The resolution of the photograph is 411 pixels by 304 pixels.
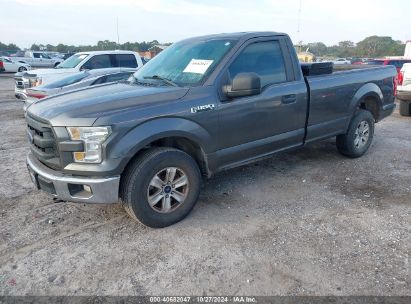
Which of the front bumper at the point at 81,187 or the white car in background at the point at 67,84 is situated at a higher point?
the white car in background at the point at 67,84

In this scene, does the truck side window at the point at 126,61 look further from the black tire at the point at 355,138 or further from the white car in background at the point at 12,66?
the white car in background at the point at 12,66

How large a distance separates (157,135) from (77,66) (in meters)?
8.12

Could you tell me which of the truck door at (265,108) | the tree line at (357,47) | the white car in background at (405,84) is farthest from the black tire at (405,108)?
the tree line at (357,47)

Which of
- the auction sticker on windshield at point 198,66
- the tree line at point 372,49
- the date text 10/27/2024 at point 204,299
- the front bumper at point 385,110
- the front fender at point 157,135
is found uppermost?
the tree line at point 372,49

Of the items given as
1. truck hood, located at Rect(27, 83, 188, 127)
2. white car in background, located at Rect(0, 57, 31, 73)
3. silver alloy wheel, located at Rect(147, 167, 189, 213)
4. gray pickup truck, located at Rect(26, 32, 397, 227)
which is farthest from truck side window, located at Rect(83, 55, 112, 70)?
white car in background, located at Rect(0, 57, 31, 73)

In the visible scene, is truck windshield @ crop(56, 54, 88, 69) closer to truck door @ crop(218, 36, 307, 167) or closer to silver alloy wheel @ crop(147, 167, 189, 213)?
truck door @ crop(218, 36, 307, 167)

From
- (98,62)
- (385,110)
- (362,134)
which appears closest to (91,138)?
(362,134)

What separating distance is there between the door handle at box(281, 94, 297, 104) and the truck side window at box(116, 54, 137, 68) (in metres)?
8.11

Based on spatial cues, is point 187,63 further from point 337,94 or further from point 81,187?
point 337,94

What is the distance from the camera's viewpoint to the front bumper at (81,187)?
3.03 metres

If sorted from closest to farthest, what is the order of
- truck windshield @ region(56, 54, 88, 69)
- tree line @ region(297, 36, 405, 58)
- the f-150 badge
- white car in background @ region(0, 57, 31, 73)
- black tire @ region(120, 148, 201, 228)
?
black tire @ region(120, 148, 201, 228) < the f-150 badge < truck windshield @ region(56, 54, 88, 69) < white car in background @ region(0, 57, 31, 73) < tree line @ region(297, 36, 405, 58)

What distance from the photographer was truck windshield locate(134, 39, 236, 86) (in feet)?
12.3

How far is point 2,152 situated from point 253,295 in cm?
527

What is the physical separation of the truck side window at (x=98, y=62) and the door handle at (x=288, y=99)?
791 centimetres
